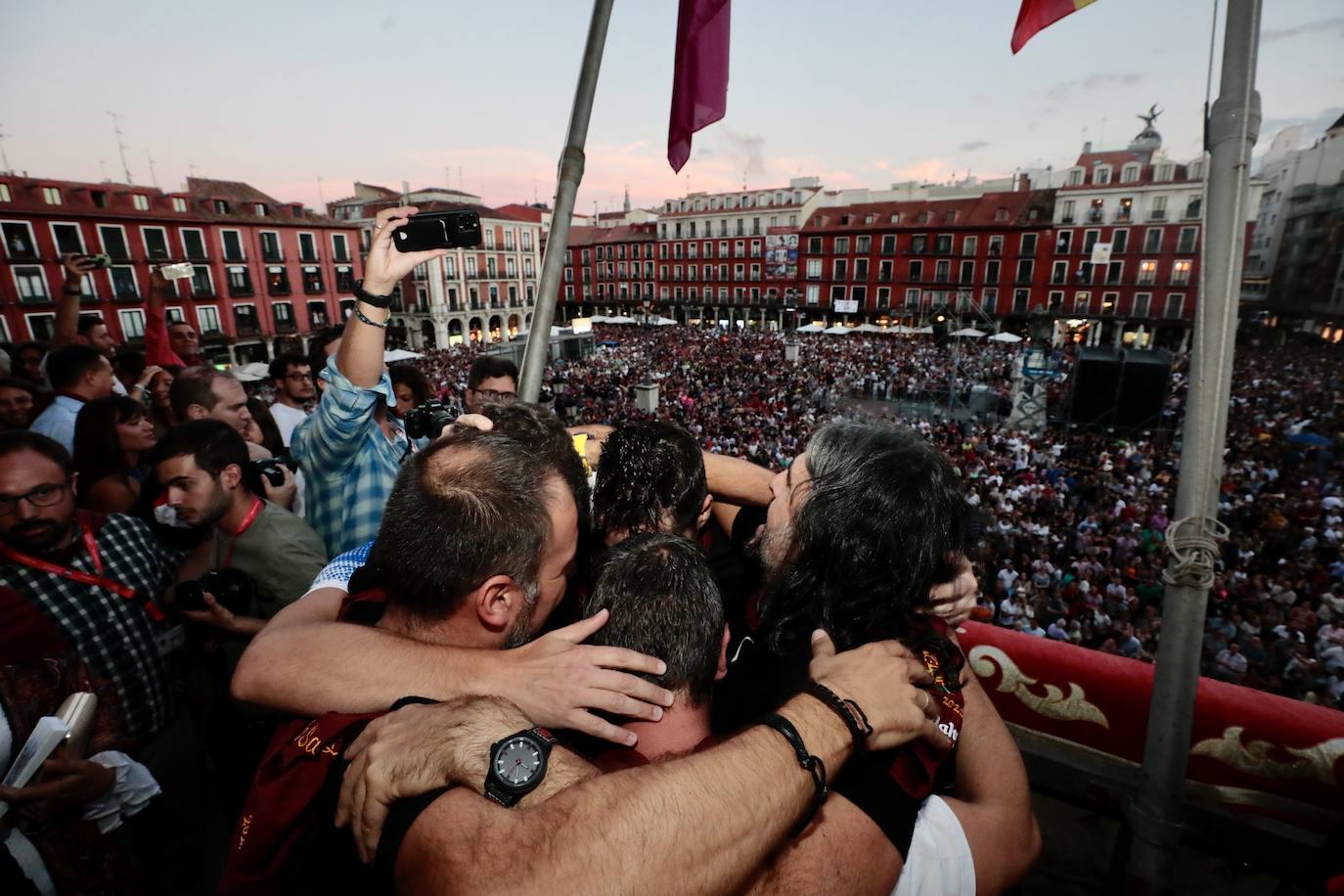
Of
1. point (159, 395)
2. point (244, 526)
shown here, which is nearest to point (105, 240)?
point (159, 395)

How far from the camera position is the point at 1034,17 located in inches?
115

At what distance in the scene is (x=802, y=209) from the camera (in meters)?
50.5

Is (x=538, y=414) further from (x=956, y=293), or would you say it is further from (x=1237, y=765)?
(x=956, y=293)

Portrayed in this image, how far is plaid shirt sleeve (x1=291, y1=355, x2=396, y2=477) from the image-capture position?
2.33 meters

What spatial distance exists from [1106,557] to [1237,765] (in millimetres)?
8447

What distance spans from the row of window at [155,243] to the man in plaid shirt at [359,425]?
105 feet

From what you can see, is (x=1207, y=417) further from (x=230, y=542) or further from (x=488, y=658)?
(x=230, y=542)

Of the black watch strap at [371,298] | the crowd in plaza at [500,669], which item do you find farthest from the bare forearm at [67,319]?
the black watch strap at [371,298]

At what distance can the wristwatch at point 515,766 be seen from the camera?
38.0 inches

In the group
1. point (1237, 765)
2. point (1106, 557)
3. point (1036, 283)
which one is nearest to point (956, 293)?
point (1036, 283)

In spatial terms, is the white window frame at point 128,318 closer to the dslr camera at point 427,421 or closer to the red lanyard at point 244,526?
the red lanyard at point 244,526

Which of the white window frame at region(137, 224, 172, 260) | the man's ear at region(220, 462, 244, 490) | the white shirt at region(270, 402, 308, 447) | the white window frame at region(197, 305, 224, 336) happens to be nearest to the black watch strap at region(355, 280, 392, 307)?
the man's ear at region(220, 462, 244, 490)

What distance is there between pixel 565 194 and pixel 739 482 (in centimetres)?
164

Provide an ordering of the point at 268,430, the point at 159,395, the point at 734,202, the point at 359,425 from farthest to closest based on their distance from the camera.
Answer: the point at 734,202 < the point at 159,395 < the point at 268,430 < the point at 359,425
